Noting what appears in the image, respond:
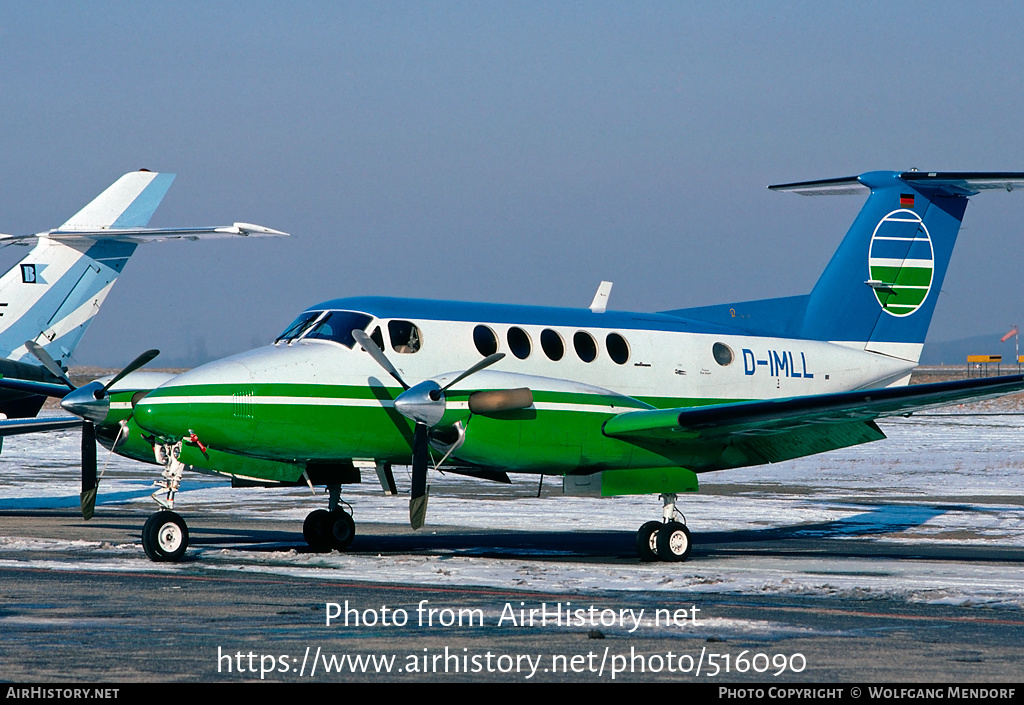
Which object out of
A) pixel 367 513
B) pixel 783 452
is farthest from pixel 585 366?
pixel 367 513

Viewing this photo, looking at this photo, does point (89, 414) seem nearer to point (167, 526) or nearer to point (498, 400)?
point (167, 526)

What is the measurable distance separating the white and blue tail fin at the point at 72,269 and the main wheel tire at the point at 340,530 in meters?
7.51

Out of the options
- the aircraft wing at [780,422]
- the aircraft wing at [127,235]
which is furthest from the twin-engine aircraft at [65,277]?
the aircraft wing at [780,422]

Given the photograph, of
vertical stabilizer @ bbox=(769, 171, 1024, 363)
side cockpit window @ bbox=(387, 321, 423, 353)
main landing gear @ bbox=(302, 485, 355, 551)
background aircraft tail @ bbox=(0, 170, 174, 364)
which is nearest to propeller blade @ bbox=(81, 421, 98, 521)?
main landing gear @ bbox=(302, 485, 355, 551)

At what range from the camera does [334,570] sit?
13.8m

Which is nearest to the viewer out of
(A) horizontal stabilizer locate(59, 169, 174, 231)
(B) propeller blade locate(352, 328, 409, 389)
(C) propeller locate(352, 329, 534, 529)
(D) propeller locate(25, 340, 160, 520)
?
(C) propeller locate(352, 329, 534, 529)

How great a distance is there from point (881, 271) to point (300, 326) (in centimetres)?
986

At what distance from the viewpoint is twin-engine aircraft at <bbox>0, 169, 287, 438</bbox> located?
22312 mm

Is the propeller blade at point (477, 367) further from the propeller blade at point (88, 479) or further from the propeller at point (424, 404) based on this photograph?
the propeller blade at point (88, 479)

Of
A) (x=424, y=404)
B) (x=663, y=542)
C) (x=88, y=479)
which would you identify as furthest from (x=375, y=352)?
(x=663, y=542)

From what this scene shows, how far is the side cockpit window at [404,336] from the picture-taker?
49.2 feet

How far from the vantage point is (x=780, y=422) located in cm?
1512

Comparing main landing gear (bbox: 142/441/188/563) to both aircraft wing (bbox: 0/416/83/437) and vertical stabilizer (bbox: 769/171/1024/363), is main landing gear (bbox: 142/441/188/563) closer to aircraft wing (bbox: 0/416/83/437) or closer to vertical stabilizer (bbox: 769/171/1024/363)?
aircraft wing (bbox: 0/416/83/437)

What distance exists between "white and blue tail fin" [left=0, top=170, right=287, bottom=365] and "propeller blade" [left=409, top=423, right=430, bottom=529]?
9148mm
